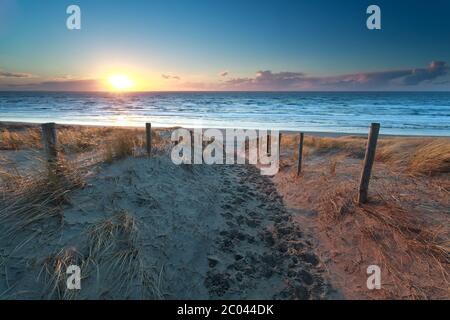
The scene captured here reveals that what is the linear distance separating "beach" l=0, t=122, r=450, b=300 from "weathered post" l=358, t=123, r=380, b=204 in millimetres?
282

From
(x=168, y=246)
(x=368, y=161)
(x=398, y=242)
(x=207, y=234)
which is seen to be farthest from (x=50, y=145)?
(x=398, y=242)

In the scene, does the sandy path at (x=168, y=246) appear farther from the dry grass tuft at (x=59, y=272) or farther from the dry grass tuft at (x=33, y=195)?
the dry grass tuft at (x=33, y=195)

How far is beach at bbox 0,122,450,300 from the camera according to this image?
4.34 m

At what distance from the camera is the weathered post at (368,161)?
6.36 meters

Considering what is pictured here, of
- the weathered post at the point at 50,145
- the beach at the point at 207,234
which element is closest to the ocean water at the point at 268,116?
the beach at the point at 207,234

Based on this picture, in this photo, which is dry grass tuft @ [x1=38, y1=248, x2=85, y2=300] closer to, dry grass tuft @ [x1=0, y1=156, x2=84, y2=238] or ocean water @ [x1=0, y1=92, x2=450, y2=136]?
dry grass tuft @ [x1=0, y1=156, x2=84, y2=238]

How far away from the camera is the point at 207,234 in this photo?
20.0ft

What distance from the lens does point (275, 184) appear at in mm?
9836

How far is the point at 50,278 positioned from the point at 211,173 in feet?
20.6

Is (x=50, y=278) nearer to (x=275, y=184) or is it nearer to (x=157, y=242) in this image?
(x=157, y=242)

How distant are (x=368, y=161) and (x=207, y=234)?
4.01 metres

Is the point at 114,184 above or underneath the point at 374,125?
underneath
